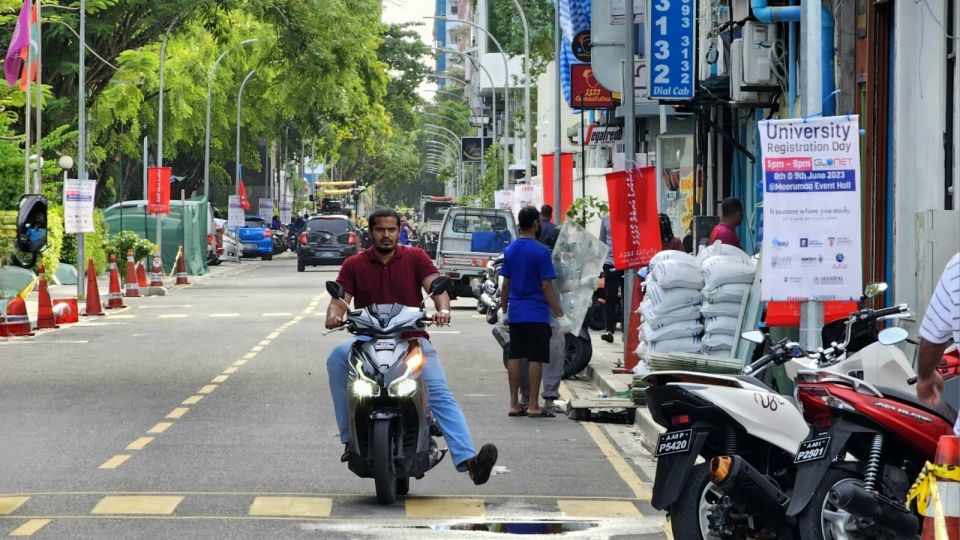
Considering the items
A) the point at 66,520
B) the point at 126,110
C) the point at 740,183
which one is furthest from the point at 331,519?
the point at 126,110

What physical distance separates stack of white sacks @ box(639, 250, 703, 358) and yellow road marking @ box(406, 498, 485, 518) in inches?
205

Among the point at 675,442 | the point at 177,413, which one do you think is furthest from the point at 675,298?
the point at 675,442

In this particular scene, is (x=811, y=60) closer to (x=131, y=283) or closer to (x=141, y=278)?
(x=131, y=283)

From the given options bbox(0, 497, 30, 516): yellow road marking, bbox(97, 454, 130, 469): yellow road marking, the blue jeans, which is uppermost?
the blue jeans

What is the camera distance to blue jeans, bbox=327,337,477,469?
36.1ft

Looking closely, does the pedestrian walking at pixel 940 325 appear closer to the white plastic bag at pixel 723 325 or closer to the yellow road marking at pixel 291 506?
the yellow road marking at pixel 291 506

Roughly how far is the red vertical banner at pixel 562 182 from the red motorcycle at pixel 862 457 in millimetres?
29129

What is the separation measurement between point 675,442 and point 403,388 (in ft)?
9.06

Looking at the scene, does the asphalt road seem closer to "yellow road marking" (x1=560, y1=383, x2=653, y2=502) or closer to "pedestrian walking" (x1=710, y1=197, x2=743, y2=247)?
"yellow road marking" (x1=560, y1=383, x2=653, y2=502)

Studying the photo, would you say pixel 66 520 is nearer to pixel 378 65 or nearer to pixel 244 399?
pixel 244 399

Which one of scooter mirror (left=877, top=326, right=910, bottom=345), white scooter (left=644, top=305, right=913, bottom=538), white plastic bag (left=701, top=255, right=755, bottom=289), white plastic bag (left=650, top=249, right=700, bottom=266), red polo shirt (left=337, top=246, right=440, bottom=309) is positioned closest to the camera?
scooter mirror (left=877, top=326, right=910, bottom=345)

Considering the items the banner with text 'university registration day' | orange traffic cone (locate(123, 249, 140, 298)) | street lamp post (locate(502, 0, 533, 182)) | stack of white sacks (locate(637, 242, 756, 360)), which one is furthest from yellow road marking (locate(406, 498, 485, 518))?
street lamp post (locate(502, 0, 533, 182))

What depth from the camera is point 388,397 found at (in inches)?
424

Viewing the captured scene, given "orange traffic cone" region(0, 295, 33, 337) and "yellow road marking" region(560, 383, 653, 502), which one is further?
"orange traffic cone" region(0, 295, 33, 337)
